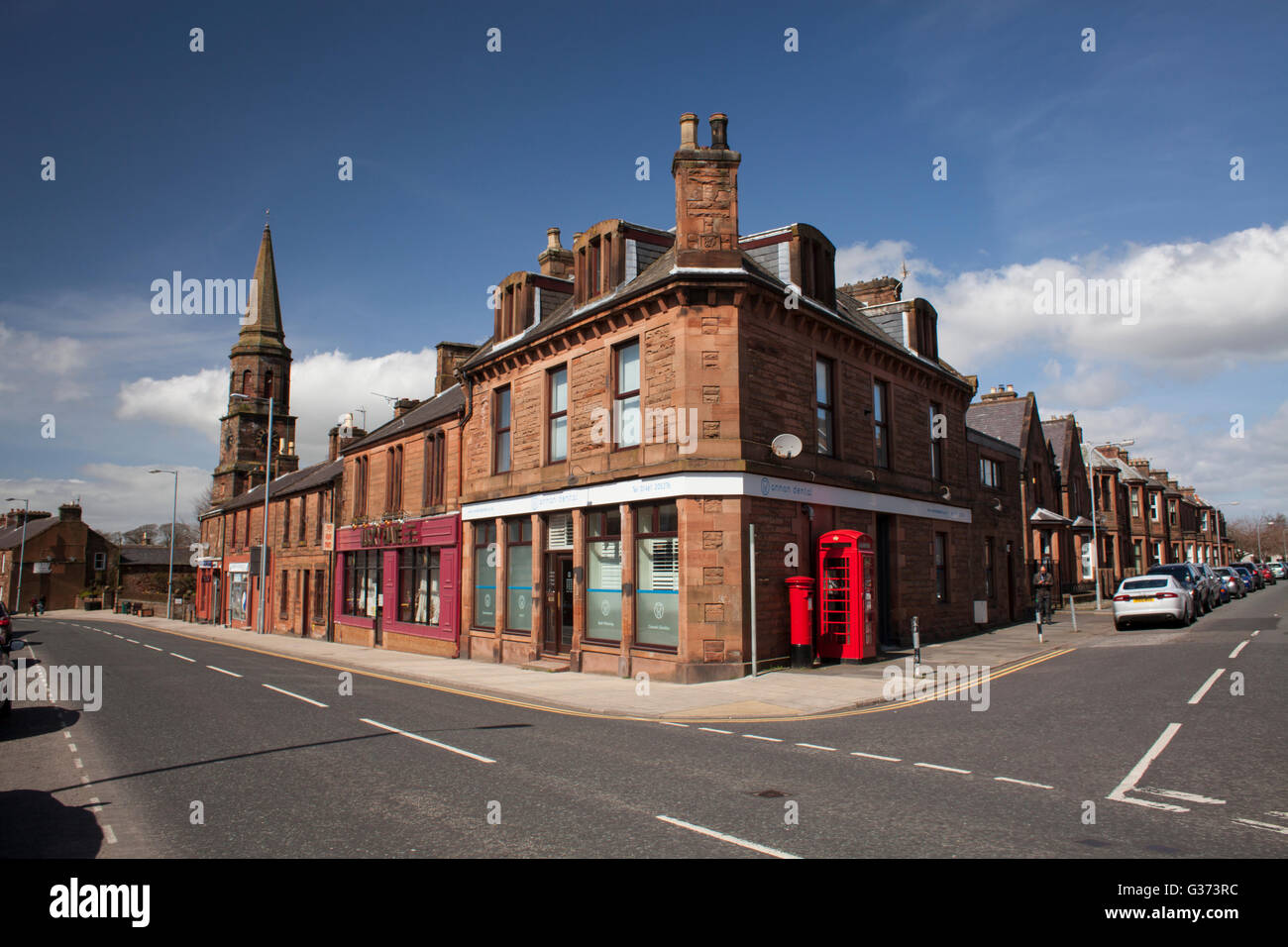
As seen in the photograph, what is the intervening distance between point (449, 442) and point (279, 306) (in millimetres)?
54988

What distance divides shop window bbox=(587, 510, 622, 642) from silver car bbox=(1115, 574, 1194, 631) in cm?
1630

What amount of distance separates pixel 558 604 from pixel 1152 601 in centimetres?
1800

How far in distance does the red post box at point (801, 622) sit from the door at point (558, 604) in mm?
5772

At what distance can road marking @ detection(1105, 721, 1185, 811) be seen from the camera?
670 cm

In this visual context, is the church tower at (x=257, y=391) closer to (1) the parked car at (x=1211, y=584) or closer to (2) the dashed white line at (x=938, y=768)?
(1) the parked car at (x=1211, y=584)

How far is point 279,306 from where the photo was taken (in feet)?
235

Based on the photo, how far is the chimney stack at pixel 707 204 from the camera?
17.0 m

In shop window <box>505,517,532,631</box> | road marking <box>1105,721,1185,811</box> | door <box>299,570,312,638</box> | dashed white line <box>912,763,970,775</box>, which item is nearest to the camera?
road marking <box>1105,721,1185,811</box>

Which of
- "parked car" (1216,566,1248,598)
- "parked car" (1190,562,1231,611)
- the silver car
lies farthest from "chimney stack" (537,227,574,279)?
"parked car" (1216,566,1248,598)

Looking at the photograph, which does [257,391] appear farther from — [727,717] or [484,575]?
[727,717]

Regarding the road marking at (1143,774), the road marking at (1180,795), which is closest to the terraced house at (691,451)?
the road marking at (1143,774)

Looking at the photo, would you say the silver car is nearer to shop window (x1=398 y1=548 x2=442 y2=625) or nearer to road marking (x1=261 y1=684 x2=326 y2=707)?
shop window (x1=398 y1=548 x2=442 y2=625)

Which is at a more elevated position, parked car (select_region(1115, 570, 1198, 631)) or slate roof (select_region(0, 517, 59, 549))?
slate roof (select_region(0, 517, 59, 549))
